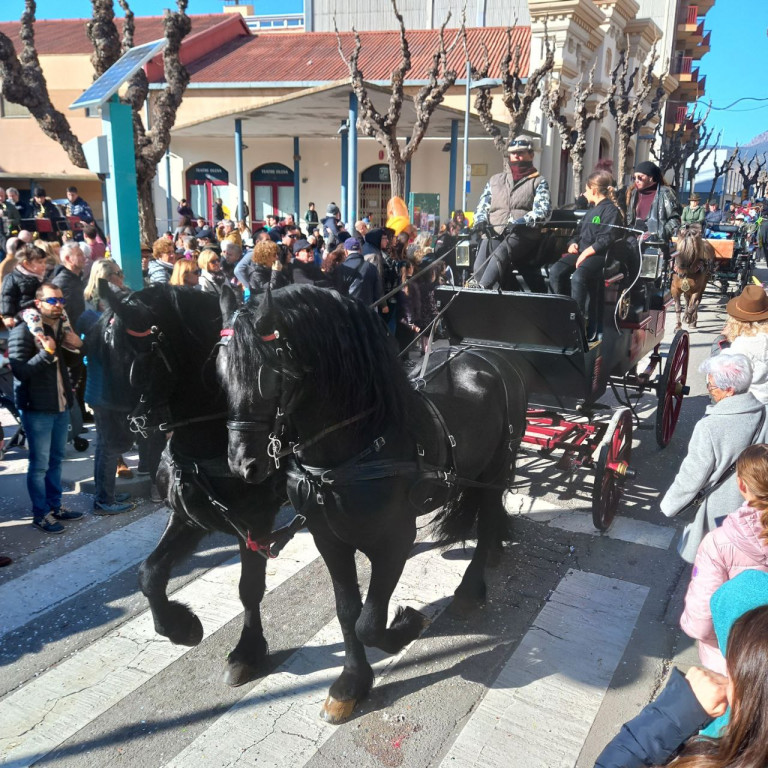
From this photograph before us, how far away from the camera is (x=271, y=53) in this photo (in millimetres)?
30438

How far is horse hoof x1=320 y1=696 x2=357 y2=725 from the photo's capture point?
9.58 feet

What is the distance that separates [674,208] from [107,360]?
296 inches

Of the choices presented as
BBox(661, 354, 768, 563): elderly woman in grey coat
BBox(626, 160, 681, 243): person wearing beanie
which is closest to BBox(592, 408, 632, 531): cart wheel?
BBox(661, 354, 768, 563): elderly woman in grey coat

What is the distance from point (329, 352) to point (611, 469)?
115 inches

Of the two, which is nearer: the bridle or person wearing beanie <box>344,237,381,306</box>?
the bridle

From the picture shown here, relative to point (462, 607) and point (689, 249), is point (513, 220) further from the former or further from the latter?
point (689, 249)

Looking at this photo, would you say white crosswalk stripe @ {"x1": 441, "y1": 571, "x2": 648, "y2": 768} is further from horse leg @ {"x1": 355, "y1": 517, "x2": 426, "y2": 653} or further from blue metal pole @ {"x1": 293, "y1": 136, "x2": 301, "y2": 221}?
blue metal pole @ {"x1": 293, "y1": 136, "x2": 301, "y2": 221}

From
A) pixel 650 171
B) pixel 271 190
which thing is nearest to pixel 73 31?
pixel 271 190

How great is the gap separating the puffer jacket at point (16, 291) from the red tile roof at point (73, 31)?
29444mm

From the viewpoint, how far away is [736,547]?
252 cm

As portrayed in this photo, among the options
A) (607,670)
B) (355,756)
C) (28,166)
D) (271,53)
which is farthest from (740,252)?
(28,166)

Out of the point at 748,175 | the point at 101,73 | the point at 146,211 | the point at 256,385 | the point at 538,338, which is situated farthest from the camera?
the point at 748,175

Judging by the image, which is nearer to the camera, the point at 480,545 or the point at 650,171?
the point at 480,545

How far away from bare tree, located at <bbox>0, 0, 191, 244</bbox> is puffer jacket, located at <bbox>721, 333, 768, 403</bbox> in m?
10.2
